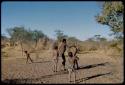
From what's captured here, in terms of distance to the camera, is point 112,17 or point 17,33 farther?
point 17,33

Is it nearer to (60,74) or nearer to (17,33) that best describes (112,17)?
(60,74)

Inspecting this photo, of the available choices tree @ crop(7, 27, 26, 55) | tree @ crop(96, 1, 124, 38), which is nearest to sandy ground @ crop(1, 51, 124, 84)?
tree @ crop(96, 1, 124, 38)

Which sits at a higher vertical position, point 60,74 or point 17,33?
point 60,74

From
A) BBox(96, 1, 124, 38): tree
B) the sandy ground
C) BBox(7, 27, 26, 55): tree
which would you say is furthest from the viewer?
BBox(7, 27, 26, 55): tree

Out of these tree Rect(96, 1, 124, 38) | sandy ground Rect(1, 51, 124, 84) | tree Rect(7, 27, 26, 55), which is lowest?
tree Rect(7, 27, 26, 55)

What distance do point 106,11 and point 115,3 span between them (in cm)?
113

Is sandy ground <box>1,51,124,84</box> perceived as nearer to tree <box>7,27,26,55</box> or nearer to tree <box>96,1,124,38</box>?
tree <box>96,1,124,38</box>

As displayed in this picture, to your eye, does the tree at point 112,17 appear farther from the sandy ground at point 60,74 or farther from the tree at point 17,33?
the tree at point 17,33

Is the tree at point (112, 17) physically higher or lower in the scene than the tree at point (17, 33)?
higher

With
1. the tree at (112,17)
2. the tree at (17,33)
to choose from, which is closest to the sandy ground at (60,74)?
the tree at (112,17)

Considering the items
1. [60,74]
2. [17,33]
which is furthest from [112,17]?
[17,33]

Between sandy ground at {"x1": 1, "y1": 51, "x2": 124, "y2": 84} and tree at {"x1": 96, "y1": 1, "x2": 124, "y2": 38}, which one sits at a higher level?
tree at {"x1": 96, "y1": 1, "x2": 124, "y2": 38}

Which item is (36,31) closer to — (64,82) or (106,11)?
(106,11)

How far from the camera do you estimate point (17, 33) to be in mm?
52781
